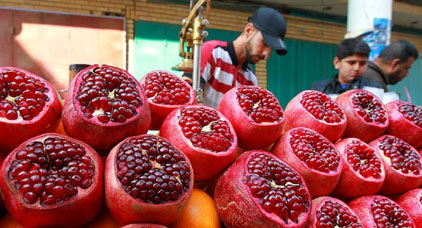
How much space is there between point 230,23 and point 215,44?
11.2ft

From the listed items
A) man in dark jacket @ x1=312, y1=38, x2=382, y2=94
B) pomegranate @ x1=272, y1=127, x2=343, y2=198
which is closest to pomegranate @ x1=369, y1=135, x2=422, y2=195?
pomegranate @ x1=272, y1=127, x2=343, y2=198

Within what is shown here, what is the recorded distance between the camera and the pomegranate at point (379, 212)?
3.55ft

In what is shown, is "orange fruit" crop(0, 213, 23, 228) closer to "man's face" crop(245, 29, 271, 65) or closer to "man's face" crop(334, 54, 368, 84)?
"man's face" crop(245, 29, 271, 65)

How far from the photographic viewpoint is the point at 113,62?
5176mm

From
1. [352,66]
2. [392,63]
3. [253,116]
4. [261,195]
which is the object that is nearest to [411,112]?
[253,116]

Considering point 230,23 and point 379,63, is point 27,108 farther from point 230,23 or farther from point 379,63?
point 230,23

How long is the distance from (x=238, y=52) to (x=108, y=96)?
1.94 meters

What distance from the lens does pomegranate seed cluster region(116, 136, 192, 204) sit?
30.5 inches

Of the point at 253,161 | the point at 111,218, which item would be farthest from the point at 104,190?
the point at 253,161

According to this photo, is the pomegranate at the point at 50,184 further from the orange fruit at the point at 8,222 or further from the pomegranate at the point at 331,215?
the pomegranate at the point at 331,215

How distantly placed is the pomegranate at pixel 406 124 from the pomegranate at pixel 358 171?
253mm

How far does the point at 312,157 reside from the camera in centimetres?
108

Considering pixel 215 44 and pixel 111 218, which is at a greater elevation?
pixel 215 44

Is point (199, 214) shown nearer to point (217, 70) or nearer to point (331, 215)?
point (331, 215)
